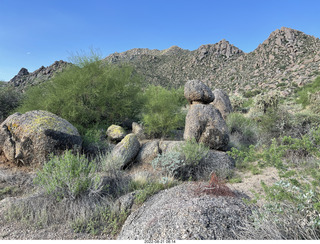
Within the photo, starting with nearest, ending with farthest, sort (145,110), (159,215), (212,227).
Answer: (212,227) → (159,215) → (145,110)

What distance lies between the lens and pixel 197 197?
4.00 metres

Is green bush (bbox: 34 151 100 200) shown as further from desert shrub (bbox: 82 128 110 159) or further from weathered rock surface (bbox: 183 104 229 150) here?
weathered rock surface (bbox: 183 104 229 150)

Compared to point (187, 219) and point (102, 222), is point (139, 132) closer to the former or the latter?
point (102, 222)

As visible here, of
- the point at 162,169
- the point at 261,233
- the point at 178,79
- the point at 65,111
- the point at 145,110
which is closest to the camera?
the point at 261,233

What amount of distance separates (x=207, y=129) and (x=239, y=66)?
1425 inches

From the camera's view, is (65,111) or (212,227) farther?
(65,111)

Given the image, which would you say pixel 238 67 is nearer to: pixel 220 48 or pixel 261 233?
pixel 220 48

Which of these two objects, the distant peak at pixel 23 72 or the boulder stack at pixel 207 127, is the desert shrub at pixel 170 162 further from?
the distant peak at pixel 23 72

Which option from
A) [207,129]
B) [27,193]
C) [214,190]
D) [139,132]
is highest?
[207,129]

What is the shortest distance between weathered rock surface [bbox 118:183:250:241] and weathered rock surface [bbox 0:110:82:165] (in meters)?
3.91

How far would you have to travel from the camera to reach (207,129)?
7645mm

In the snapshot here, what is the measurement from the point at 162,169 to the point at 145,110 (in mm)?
4765

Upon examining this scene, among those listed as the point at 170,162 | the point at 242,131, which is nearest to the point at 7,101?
the point at 170,162

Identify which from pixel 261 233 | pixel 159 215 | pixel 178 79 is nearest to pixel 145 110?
pixel 159 215
